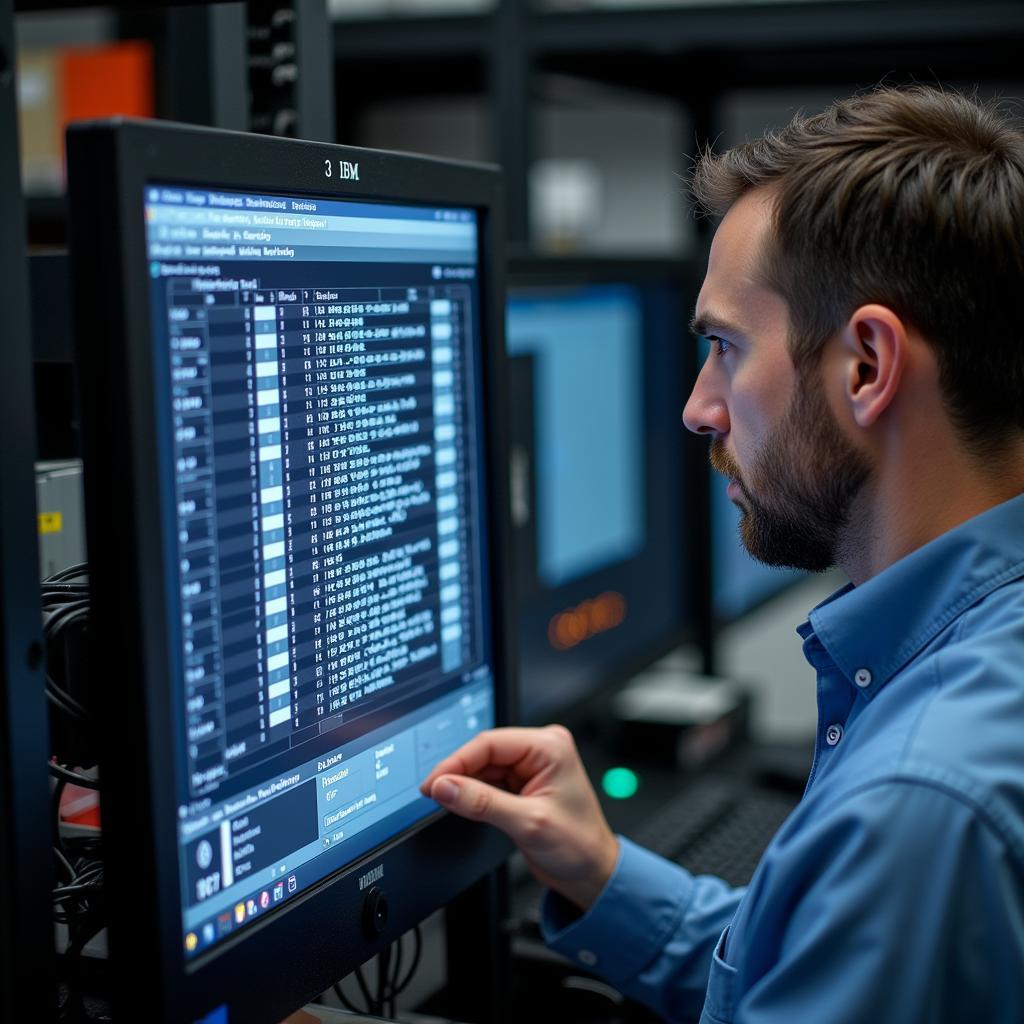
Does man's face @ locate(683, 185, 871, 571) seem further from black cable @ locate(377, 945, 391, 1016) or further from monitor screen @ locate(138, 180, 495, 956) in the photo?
black cable @ locate(377, 945, 391, 1016)

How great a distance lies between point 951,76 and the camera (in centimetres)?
198

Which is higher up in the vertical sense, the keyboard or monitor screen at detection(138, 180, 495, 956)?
monitor screen at detection(138, 180, 495, 956)

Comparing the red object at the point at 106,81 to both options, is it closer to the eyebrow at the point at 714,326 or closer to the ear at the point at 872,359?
the eyebrow at the point at 714,326

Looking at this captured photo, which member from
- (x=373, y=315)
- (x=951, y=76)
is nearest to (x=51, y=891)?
(x=373, y=315)

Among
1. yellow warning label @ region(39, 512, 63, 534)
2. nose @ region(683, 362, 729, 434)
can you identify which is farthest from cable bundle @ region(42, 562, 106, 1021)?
nose @ region(683, 362, 729, 434)

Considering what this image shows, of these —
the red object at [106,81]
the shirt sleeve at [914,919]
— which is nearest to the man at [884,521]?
the shirt sleeve at [914,919]

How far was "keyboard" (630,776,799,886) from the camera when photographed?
1.21 meters

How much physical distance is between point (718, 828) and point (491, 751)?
0.50 metres

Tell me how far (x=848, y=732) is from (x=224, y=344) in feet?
1.22

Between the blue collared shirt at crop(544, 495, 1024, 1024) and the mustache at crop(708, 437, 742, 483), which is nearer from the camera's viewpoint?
the blue collared shirt at crop(544, 495, 1024, 1024)

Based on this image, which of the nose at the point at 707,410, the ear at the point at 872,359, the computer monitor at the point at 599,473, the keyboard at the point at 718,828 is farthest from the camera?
the computer monitor at the point at 599,473

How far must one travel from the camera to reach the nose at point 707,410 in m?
0.80

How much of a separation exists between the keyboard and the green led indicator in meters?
0.05

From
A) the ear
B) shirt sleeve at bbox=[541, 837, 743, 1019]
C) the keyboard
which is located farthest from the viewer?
the keyboard
